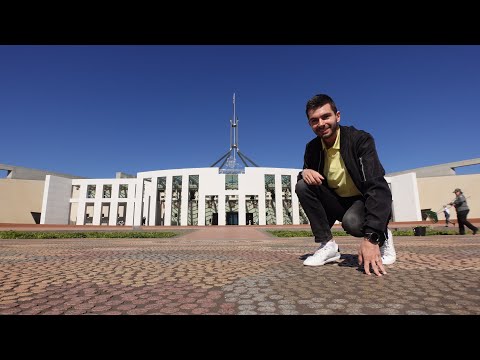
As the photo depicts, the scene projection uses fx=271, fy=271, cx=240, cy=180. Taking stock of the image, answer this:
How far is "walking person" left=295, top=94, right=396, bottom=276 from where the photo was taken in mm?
2293

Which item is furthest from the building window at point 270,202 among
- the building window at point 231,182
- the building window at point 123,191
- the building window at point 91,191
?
the building window at point 91,191

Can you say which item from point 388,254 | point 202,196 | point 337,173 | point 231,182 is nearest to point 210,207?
point 202,196

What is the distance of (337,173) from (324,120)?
584mm

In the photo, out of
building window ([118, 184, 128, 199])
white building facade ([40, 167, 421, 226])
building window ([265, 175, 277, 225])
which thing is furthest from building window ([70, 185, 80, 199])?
building window ([265, 175, 277, 225])

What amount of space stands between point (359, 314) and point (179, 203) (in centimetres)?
4241

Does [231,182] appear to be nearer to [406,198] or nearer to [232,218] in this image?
[232,218]

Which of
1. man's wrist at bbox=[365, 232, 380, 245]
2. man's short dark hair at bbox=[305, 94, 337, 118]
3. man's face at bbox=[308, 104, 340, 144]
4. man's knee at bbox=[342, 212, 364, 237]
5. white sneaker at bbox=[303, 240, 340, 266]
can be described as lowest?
white sneaker at bbox=[303, 240, 340, 266]

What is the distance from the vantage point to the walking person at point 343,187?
90.3 inches

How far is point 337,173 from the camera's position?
9.29 feet

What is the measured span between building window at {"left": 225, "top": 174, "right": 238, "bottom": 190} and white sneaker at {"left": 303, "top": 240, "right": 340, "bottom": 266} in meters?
36.8

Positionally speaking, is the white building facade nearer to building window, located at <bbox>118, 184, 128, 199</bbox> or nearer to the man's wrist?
building window, located at <bbox>118, 184, 128, 199</bbox>

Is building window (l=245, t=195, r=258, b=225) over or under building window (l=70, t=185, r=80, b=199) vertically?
under
